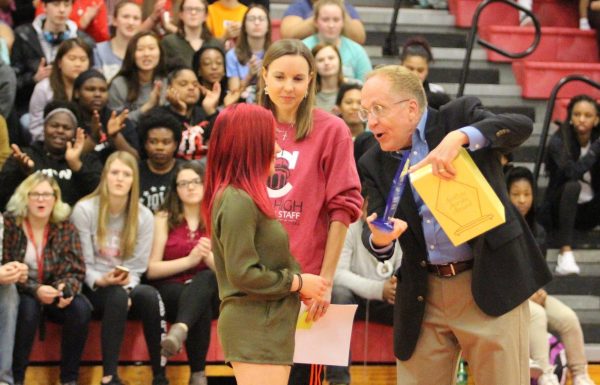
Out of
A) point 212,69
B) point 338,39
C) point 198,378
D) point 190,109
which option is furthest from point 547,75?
point 198,378

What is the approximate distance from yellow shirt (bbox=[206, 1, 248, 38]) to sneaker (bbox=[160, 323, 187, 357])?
3.25 m

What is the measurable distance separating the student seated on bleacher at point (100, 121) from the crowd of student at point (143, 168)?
1 cm

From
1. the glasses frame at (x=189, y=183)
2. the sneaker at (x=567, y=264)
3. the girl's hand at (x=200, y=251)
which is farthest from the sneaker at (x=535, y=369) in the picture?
the glasses frame at (x=189, y=183)

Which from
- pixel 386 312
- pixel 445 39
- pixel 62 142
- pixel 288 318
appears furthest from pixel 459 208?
pixel 445 39

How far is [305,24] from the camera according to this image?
8289 mm

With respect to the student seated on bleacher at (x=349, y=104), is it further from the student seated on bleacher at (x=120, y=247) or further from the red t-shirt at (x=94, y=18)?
the red t-shirt at (x=94, y=18)

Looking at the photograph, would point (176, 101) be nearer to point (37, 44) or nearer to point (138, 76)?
point (138, 76)

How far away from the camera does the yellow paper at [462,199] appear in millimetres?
3672

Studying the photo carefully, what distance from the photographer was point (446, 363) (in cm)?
406

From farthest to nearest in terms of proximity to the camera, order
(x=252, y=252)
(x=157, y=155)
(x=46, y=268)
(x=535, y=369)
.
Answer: (x=157, y=155) → (x=535, y=369) → (x=46, y=268) → (x=252, y=252)

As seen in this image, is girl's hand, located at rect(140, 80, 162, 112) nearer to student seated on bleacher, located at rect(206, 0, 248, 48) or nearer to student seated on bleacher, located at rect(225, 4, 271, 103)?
student seated on bleacher, located at rect(225, 4, 271, 103)

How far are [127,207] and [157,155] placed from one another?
54 centimetres

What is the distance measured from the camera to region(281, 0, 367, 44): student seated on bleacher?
8297 millimetres

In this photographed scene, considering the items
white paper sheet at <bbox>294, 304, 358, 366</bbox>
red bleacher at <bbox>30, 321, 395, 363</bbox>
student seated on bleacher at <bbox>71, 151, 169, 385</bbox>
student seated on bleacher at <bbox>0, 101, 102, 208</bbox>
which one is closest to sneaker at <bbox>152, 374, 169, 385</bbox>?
student seated on bleacher at <bbox>71, 151, 169, 385</bbox>
